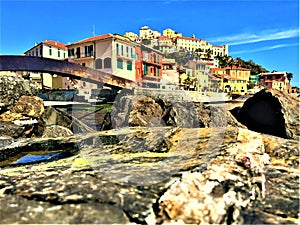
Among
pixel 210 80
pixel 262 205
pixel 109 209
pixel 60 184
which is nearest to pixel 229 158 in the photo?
pixel 262 205

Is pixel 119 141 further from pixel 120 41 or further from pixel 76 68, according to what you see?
pixel 120 41

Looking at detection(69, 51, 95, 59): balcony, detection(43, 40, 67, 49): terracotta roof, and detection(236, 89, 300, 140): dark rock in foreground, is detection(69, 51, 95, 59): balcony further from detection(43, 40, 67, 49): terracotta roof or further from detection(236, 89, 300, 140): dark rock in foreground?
detection(236, 89, 300, 140): dark rock in foreground

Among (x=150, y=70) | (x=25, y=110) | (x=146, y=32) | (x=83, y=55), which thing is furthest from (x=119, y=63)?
(x=146, y=32)

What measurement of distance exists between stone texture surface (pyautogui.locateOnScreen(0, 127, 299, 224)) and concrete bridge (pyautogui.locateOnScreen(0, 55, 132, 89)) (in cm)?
1572

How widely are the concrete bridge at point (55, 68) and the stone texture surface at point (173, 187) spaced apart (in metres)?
15.7

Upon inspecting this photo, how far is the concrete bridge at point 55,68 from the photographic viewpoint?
1727 cm

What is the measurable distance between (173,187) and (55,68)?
62.8ft

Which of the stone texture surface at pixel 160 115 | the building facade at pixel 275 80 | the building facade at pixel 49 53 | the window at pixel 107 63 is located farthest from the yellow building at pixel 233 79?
the stone texture surface at pixel 160 115

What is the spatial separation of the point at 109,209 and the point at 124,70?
163 ft

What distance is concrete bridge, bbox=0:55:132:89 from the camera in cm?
1727

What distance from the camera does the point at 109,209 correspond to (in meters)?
2.12

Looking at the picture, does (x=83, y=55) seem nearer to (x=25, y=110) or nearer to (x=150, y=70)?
(x=150, y=70)

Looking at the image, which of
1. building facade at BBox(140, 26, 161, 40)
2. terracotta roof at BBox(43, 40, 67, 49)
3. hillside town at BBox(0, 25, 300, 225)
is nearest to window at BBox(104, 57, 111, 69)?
terracotta roof at BBox(43, 40, 67, 49)

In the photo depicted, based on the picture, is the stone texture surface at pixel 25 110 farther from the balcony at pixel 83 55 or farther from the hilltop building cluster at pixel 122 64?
the balcony at pixel 83 55
